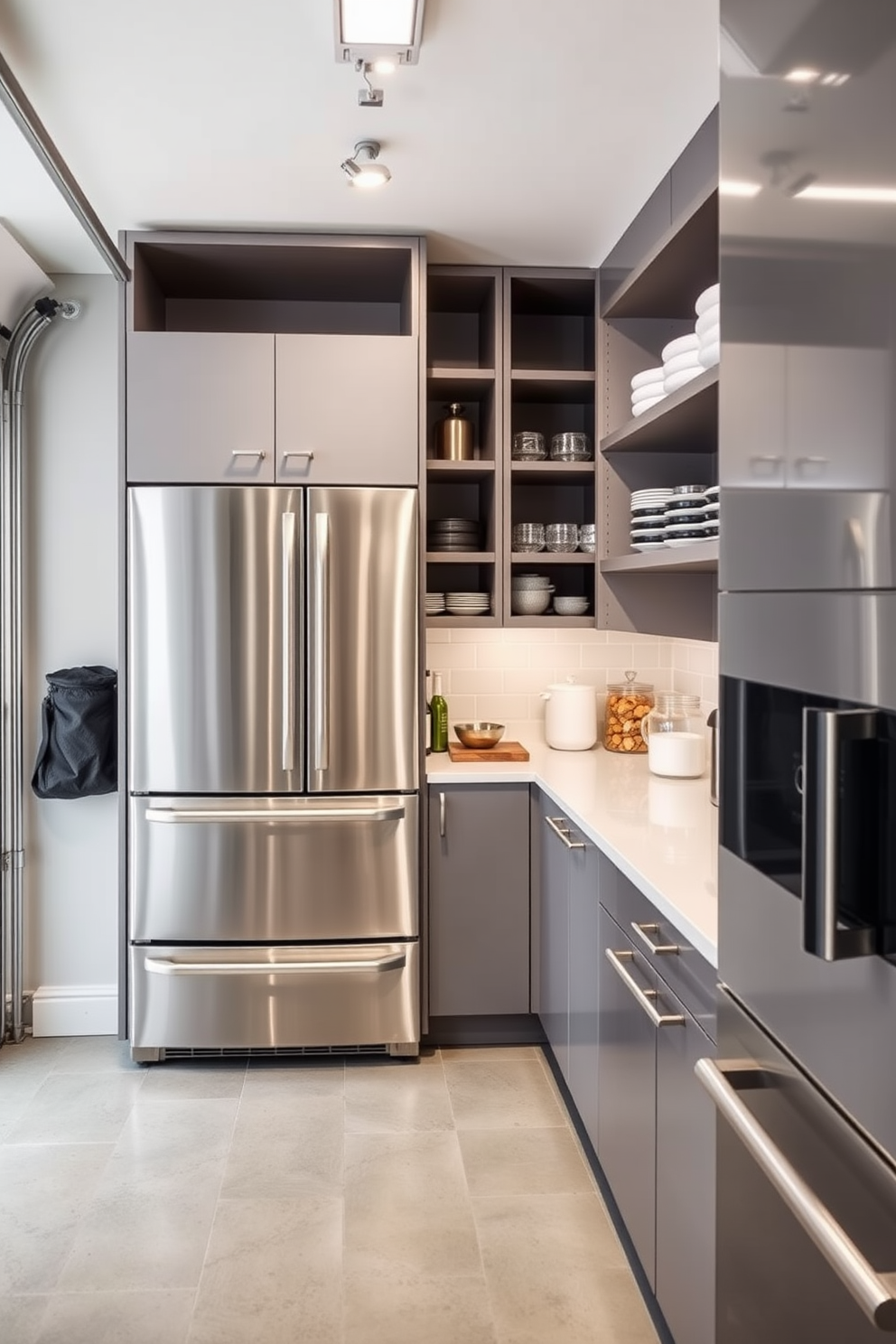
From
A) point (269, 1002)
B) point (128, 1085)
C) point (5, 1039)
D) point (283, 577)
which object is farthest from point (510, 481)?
point (5, 1039)

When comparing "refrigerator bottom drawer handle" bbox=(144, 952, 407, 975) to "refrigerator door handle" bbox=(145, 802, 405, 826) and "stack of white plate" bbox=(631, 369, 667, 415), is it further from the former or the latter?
"stack of white plate" bbox=(631, 369, 667, 415)

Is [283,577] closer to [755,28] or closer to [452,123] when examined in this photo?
[452,123]

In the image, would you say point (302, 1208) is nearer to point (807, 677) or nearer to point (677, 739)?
point (677, 739)

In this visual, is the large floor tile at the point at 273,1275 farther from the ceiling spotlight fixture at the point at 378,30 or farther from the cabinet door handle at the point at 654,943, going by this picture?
the ceiling spotlight fixture at the point at 378,30

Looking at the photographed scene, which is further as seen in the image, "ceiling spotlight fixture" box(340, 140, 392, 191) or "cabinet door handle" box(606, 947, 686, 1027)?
"ceiling spotlight fixture" box(340, 140, 392, 191)

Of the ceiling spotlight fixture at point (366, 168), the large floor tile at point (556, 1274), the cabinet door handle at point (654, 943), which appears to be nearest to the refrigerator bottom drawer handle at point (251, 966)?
the large floor tile at point (556, 1274)

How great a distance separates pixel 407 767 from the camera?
2961 mm

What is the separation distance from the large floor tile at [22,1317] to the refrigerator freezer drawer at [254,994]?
97 cm

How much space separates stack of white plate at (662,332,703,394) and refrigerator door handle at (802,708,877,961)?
5.07ft

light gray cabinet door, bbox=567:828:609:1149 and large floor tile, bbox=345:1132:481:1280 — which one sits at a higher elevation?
light gray cabinet door, bbox=567:828:609:1149

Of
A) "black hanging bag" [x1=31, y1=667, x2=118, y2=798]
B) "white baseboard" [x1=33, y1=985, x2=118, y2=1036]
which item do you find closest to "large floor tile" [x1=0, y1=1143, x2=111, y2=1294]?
"white baseboard" [x1=33, y1=985, x2=118, y2=1036]

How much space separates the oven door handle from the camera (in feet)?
2.54

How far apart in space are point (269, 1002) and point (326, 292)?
2.28 m

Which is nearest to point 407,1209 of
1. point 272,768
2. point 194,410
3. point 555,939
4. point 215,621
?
point 555,939
